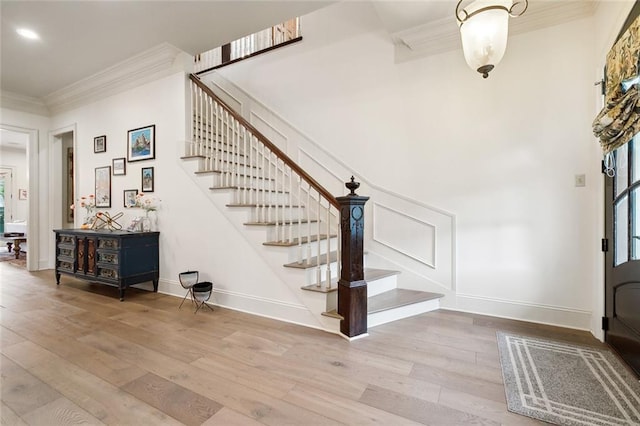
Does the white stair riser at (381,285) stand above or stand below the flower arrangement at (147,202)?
below

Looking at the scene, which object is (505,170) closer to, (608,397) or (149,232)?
(608,397)

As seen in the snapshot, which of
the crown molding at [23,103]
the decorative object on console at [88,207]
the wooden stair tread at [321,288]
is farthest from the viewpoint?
the crown molding at [23,103]

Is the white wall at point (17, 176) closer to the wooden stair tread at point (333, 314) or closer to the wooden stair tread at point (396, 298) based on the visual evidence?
the wooden stair tread at point (333, 314)

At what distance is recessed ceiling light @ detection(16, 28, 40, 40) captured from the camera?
3043 millimetres

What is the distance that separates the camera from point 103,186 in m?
4.35

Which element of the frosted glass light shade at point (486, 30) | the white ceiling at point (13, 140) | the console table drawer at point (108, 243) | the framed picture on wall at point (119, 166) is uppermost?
the white ceiling at point (13, 140)

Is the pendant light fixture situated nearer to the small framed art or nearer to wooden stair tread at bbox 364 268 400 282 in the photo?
wooden stair tread at bbox 364 268 400 282

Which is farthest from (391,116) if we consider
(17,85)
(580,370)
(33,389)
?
(17,85)

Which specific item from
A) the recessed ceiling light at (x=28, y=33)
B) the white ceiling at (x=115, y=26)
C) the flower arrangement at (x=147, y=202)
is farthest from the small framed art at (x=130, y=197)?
the recessed ceiling light at (x=28, y=33)

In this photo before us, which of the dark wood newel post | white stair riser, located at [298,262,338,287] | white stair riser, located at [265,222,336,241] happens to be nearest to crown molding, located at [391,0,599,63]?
the dark wood newel post

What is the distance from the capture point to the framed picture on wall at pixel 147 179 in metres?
3.78

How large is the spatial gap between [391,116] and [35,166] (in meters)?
6.00

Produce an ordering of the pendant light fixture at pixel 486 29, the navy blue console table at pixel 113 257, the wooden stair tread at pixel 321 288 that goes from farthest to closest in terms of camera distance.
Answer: the navy blue console table at pixel 113 257 → the wooden stair tread at pixel 321 288 → the pendant light fixture at pixel 486 29

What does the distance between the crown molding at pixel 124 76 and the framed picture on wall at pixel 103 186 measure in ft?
3.68
